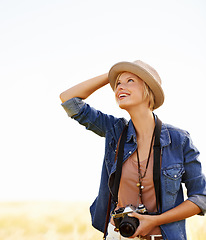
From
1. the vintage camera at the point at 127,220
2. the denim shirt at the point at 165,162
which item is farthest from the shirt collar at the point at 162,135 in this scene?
the vintage camera at the point at 127,220

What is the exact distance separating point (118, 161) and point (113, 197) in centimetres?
32

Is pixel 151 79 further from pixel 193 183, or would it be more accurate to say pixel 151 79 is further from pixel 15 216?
pixel 15 216

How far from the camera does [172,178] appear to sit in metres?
2.73

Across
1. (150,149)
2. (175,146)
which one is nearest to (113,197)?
(150,149)

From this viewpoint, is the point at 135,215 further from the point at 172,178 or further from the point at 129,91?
the point at 129,91

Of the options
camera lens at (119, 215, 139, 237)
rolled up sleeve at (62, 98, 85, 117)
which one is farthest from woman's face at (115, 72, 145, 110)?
camera lens at (119, 215, 139, 237)

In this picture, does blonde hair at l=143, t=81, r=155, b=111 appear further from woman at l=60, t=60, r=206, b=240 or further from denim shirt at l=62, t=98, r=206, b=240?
denim shirt at l=62, t=98, r=206, b=240

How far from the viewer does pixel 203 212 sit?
108 inches

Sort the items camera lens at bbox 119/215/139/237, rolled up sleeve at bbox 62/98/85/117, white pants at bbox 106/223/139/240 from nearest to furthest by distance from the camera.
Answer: camera lens at bbox 119/215/139/237 → white pants at bbox 106/223/139/240 → rolled up sleeve at bbox 62/98/85/117

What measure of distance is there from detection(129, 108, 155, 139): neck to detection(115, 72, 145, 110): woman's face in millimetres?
107

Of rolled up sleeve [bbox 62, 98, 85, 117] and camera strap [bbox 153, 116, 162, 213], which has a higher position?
rolled up sleeve [bbox 62, 98, 85, 117]

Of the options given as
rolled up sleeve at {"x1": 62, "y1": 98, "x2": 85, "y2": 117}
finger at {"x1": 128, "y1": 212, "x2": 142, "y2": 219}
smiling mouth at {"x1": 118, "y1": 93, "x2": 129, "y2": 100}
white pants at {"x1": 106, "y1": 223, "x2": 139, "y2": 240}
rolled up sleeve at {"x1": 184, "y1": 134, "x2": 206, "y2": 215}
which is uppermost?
rolled up sleeve at {"x1": 62, "y1": 98, "x2": 85, "y2": 117}

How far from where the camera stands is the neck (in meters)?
3.03

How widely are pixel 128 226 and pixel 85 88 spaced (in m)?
1.44
